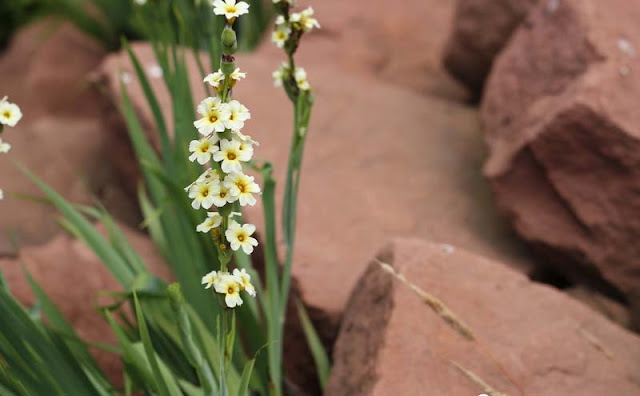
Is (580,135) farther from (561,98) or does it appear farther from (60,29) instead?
A: (60,29)

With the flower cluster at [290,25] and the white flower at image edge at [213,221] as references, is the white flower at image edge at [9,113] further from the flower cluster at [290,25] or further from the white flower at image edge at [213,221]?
the flower cluster at [290,25]

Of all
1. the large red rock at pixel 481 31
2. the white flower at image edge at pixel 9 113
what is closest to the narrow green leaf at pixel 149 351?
the white flower at image edge at pixel 9 113

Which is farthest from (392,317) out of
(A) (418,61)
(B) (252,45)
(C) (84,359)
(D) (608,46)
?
(B) (252,45)

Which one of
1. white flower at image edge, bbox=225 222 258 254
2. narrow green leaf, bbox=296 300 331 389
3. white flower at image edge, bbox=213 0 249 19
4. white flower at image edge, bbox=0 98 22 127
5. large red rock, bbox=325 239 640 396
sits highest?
white flower at image edge, bbox=213 0 249 19

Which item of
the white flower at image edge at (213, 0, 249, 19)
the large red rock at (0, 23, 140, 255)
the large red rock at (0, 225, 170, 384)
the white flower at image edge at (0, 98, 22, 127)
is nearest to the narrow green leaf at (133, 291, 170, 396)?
the white flower at image edge at (0, 98, 22, 127)

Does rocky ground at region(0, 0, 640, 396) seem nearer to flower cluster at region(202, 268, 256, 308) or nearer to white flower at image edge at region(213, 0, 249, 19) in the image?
flower cluster at region(202, 268, 256, 308)

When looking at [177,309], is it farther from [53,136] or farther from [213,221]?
[53,136]
